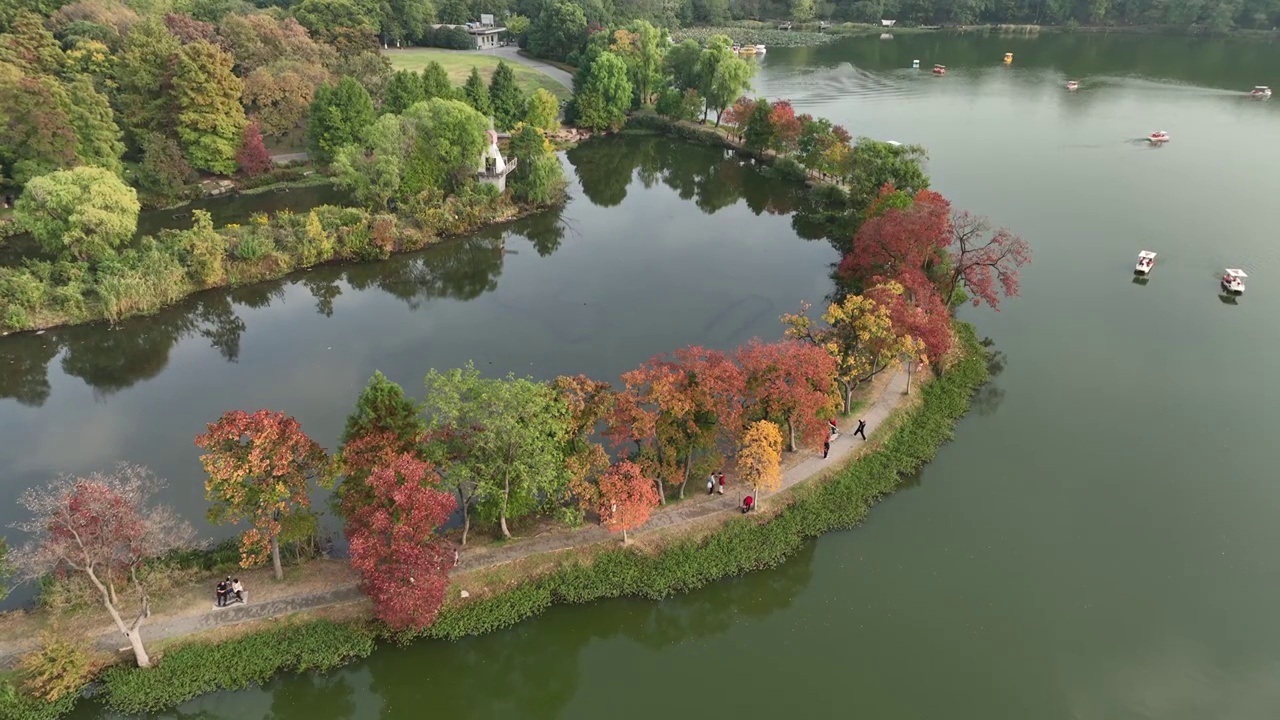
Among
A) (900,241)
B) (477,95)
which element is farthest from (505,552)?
(477,95)

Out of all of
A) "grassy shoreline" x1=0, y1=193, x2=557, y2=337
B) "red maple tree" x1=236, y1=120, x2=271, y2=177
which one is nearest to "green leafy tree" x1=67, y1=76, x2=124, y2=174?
"red maple tree" x1=236, y1=120, x2=271, y2=177

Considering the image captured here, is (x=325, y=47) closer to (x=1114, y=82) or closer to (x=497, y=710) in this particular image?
(x=497, y=710)

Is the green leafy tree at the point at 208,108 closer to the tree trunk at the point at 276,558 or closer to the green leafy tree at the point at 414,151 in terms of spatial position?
the green leafy tree at the point at 414,151

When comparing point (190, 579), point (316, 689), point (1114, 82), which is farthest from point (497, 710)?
point (1114, 82)

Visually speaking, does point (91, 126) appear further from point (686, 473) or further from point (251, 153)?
point (686, 473)

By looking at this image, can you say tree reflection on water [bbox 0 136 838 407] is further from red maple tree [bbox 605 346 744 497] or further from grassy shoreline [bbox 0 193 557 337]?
red maple tree [bbox 605 346 744 497]
